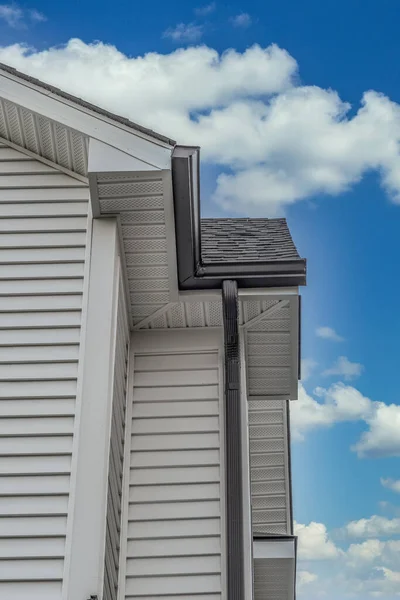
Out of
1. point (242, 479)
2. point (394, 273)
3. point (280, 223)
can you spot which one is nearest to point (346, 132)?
point (394, 273)

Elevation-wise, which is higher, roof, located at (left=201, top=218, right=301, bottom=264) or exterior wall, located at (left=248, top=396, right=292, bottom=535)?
roof, located at (left=201, top=218, right=301, bottom=264)

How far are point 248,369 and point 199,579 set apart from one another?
2226 millimetres

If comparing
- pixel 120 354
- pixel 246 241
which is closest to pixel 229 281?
pixel 246 241

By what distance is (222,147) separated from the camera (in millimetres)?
24609

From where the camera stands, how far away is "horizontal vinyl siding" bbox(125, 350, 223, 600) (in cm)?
617

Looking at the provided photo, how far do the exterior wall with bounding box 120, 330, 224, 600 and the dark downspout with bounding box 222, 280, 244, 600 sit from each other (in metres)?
0.57

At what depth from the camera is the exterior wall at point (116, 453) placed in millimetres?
5707

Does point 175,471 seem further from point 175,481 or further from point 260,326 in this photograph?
point 260,326

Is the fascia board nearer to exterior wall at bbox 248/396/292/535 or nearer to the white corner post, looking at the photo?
the white corner post

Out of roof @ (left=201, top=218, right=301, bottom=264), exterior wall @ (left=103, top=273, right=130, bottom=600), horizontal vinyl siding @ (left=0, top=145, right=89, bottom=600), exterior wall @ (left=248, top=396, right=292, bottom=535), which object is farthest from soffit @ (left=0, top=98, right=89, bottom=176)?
exterior wall @ (left=248, top=396, right=292, bottom=535)

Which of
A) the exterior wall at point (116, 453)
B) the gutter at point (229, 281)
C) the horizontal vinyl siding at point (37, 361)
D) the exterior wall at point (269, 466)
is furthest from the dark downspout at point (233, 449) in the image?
the exterior wall at point (269, 466)

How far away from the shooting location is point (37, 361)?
18.3 feet

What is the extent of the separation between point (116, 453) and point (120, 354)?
0.82 metres

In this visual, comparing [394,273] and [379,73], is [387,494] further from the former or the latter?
[379,73]
